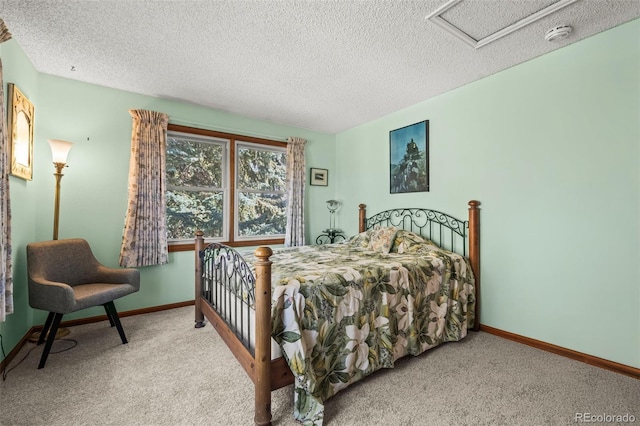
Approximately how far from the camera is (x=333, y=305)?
179cm

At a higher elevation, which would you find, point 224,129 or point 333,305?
point 224,129

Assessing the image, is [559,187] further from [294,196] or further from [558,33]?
[294,196]

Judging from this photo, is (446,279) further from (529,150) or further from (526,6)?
(526,6)

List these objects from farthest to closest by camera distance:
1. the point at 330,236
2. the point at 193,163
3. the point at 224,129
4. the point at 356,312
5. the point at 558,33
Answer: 1. the point at 330,236
2. the point at 224,129
3. the point at 193,163
4. the point at 558,33
5. the point at 356,312

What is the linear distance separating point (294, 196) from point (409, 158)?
5.66 feet

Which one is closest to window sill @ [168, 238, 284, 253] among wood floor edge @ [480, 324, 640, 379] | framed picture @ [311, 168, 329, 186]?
framed picture @ [311, 168, 329, 186]

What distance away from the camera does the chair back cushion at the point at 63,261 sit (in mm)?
2256

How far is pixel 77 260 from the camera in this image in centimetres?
257

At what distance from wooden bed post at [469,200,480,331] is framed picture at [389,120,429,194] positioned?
0.63 metres

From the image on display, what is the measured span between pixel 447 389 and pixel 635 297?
1.51 meters

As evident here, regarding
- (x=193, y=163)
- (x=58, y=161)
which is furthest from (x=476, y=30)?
(x=58, y=161)

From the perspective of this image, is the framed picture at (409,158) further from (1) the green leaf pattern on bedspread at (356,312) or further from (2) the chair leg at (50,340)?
(2) the chair leg at (50,340)

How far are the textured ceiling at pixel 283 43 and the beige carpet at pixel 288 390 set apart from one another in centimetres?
253

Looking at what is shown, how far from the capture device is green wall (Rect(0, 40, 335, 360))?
238cm
